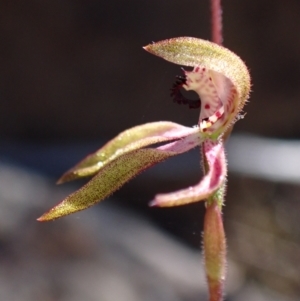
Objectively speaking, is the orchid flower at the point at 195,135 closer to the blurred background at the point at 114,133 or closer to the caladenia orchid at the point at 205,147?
the caladenia orchid at the point at 205,147

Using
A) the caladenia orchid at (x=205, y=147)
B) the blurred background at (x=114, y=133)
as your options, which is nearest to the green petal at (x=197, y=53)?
the caladenia orchid at (x=205, y=147)

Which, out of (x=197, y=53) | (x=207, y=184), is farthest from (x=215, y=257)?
(x=197, y=53)

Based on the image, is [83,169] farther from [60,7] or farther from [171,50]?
[60,7]

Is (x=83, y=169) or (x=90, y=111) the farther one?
(x=90, y=111)

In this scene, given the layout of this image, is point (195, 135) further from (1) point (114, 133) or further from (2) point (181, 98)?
(1) point (114, 133)

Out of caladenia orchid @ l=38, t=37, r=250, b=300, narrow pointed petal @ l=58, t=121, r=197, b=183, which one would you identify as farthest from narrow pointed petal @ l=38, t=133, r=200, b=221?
narrow pointed petal @ l=58, t=121, r=197, b=183

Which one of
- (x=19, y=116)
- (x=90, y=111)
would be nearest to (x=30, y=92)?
(x=19, y=116)
